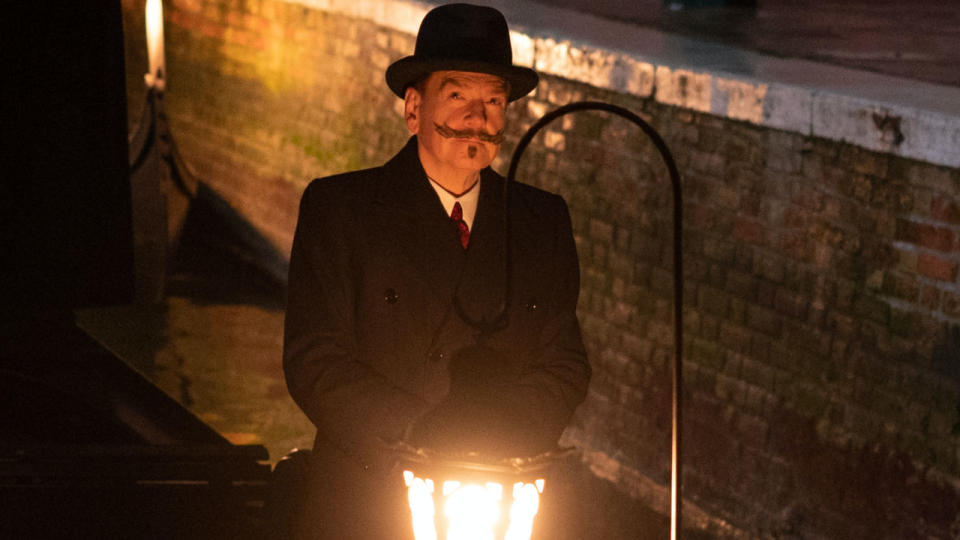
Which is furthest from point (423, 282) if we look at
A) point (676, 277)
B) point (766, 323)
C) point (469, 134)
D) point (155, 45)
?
point (155, 45)

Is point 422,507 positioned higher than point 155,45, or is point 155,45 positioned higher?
point 422,507

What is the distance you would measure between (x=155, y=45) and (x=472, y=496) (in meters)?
9.04

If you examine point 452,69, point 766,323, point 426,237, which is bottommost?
point 766,323

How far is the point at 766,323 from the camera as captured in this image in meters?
6.44

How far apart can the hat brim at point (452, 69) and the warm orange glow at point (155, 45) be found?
8.05 m

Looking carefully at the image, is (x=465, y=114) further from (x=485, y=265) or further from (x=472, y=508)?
(x=472, y=508)

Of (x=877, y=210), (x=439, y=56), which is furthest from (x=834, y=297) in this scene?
(x=439, y=56)

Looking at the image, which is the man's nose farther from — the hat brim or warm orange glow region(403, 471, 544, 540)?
warm orange glow region(403, 471, 544, 540)

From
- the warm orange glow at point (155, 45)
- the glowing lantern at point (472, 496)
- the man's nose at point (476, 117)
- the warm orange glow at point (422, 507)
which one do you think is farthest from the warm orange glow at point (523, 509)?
the warm orange glow at point (155, 45)

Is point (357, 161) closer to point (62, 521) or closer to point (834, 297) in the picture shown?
point (834, 297)

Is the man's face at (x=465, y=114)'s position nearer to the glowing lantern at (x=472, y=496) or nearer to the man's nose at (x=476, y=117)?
the man's nose at (x=476, y=117)

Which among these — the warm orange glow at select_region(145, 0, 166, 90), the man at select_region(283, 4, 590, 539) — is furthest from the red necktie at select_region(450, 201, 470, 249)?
the warm orange glow at select_region(145, 0, 166, 90)

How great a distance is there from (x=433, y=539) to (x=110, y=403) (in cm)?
302

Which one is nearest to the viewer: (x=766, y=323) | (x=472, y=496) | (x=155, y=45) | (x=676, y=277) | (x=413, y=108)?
(x=472, y=496)
